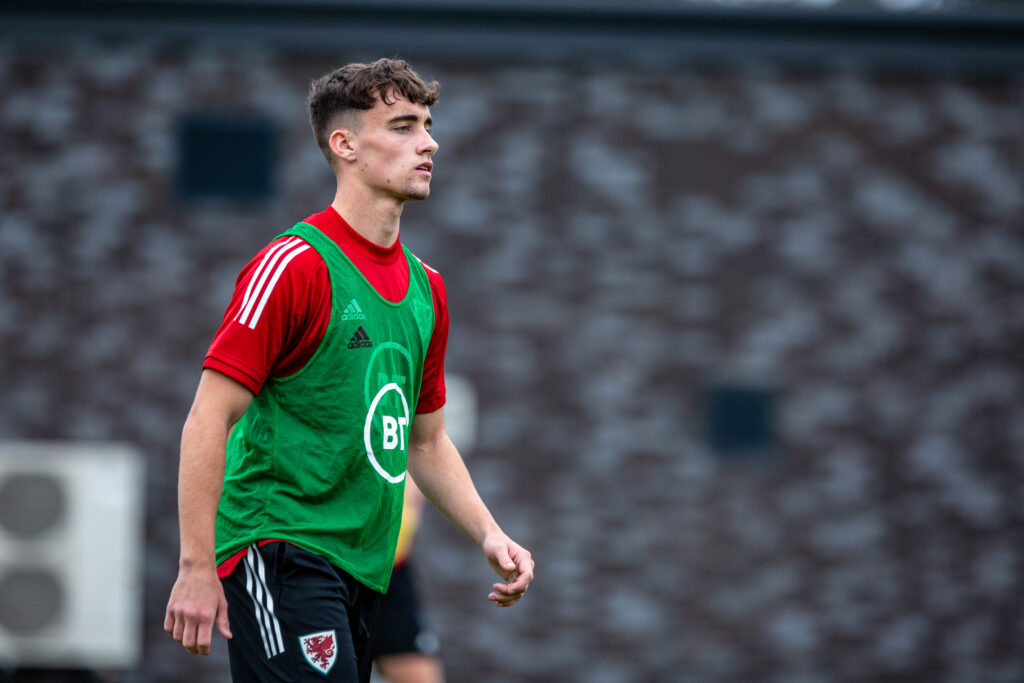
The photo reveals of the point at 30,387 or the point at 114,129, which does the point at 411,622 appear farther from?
the point at 114,129

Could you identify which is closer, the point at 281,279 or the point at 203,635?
the point at 203,635

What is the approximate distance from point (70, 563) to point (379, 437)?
5.63 meters

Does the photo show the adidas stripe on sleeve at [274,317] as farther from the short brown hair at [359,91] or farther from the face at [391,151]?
the short brown hair at [359,91]

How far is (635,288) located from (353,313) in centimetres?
603

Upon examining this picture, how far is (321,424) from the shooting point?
3.27 metres

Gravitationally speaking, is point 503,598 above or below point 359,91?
below

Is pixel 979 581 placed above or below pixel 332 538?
above

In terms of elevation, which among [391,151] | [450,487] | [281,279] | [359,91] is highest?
[359,91]

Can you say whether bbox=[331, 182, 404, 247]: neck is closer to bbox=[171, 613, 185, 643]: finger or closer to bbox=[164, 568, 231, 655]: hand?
bbox=[164, 568, 231, 655]: hand

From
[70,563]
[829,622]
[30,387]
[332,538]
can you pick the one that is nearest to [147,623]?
[70,563]

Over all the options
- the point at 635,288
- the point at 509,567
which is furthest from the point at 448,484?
the point at 635,288

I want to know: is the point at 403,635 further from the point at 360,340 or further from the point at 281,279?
Result: the point at 281,279

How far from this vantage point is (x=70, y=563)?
815cm

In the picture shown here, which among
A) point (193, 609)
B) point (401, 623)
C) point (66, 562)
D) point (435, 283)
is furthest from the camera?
point (66, 562)
